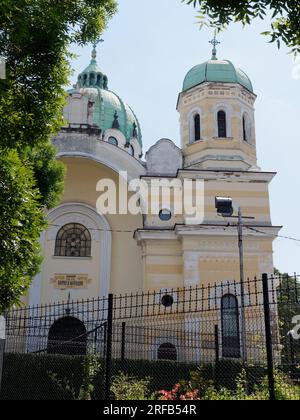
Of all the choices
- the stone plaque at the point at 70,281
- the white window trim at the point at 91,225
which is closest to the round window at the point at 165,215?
the white window trim at the point at 91,225

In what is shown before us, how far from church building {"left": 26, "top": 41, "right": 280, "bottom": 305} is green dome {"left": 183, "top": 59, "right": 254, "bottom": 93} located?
5cm

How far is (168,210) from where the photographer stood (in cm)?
2158

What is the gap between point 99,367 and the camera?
1404 cm

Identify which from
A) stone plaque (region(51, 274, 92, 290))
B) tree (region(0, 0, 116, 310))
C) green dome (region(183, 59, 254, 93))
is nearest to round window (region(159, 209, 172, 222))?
stone plaque (region(51, 274, 92, 290))

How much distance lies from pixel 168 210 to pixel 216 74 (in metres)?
6.91

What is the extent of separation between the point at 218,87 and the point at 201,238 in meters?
7.22

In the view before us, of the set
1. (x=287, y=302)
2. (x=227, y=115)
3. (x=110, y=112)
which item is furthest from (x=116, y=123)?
(x=287, y=302)

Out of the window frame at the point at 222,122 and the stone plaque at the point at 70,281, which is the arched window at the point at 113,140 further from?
the stone plaque at the point at 70,281

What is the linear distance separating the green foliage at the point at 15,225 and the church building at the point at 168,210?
45.3ft

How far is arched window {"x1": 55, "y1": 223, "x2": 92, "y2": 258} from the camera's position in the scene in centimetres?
2286

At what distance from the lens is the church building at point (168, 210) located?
67.5 feet

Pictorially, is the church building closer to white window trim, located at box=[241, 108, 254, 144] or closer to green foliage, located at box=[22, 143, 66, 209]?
white window trim, located at box=[241, 108, 254, 144]

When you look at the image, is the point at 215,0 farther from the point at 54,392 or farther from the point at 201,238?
the point at 201,238
